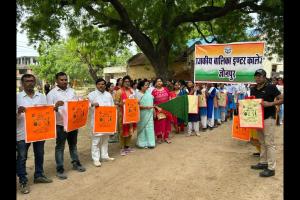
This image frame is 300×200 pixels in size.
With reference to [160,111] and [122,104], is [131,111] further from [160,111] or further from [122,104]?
[160,111]

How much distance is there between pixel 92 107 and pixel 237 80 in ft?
11.9

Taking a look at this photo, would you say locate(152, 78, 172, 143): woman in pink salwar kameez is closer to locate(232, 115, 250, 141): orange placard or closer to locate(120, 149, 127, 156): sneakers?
locate(120, 149, 127, 156): sneakers

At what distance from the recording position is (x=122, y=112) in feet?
26.4

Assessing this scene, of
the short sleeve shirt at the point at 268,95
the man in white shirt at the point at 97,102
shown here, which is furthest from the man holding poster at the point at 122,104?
the short sleeve shirt at the point at 268,95

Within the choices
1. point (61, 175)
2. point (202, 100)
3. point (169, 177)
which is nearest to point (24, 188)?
point (61, 175)

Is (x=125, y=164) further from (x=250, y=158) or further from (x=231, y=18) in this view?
(x=231, y=18)

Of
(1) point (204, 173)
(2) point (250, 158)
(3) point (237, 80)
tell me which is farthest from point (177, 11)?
(1) point (204, 173)

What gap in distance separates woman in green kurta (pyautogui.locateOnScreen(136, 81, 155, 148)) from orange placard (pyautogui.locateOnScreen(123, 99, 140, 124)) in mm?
422

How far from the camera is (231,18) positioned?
18344 millimetres

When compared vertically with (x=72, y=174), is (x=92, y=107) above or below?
above

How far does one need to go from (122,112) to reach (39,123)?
263cm

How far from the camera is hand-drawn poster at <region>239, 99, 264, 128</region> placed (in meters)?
6.10

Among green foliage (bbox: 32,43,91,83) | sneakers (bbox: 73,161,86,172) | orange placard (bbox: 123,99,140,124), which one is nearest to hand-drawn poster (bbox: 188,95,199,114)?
orange placard (bbox: 123,99,140,124)
